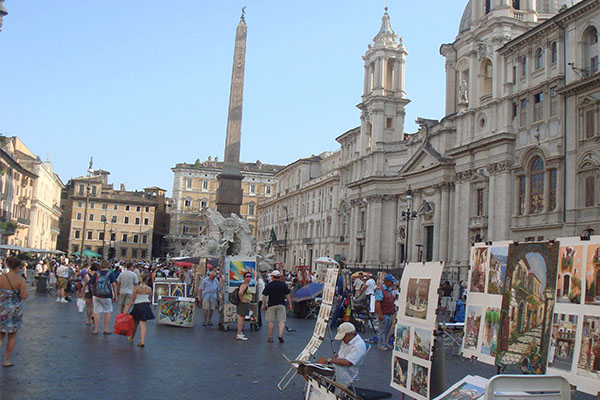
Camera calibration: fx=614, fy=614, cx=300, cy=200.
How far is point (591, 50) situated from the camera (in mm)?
28391

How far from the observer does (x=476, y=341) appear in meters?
7.13

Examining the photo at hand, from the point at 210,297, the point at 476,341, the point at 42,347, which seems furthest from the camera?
the point at 210,297

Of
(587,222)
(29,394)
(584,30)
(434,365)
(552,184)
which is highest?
(584,30)

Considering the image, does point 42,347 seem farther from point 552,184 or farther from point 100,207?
point 100,207

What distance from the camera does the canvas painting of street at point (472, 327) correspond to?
714cm

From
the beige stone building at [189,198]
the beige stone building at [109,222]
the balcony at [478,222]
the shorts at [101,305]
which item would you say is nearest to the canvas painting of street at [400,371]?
the shorts at [101,305]

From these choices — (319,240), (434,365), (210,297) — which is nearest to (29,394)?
→ (434,365)

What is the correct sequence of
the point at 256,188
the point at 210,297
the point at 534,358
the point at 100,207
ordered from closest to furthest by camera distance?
1. the point at 534,358
2. the point at 210,297
3. the point at 100,207
4. the point at 256,188

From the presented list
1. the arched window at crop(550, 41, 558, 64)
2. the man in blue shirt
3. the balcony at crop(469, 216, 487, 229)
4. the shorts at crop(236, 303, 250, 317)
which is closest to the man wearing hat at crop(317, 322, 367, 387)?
the shorts at crop(236, 303, 250, 317)

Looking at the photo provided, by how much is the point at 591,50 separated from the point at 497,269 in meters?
25.4

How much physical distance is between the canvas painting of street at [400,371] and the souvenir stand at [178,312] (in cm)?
913

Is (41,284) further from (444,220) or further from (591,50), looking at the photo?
(591,50)

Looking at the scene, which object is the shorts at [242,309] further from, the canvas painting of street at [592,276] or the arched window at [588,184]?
the arched window at [588,184]

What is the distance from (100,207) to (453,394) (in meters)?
85.8
